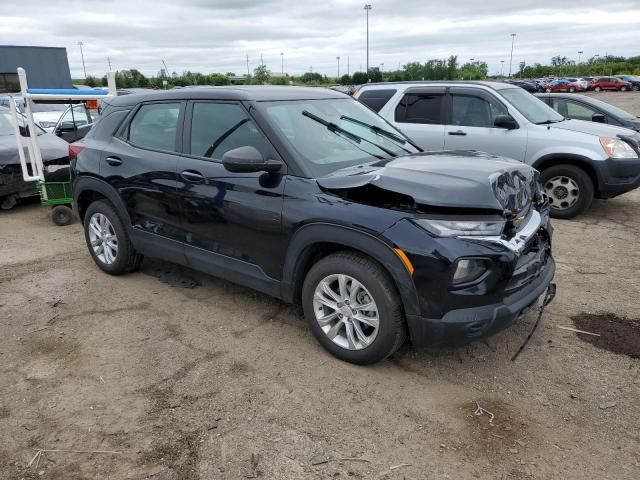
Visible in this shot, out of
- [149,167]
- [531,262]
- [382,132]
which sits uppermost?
[382,132]

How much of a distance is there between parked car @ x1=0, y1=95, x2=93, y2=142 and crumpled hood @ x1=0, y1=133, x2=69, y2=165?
5.40 feet

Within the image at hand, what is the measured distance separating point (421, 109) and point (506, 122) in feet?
4.64

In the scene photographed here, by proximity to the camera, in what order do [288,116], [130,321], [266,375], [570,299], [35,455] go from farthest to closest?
[570,299], [130,321], [288,116], [266,375], [35,455]

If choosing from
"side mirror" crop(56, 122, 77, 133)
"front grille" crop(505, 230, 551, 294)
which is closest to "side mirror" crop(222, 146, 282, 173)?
"front grille" crop(505, 230, 551, 294)

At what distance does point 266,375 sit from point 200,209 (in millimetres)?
1398

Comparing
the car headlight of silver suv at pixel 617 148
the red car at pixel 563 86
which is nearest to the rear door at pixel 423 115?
the car headlight of silver suv at pixel 617 148

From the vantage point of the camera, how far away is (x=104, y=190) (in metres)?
4.75

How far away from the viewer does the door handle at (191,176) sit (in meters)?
3.93

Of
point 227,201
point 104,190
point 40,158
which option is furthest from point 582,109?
point 40,158

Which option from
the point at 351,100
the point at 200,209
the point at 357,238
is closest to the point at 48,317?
the point at 200,209

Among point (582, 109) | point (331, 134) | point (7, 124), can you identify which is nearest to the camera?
point (331, 134)

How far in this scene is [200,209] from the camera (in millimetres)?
3947

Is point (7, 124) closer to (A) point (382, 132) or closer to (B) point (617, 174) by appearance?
(A) point (382, 132)

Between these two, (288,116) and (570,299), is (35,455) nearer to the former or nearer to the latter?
(288,116)
